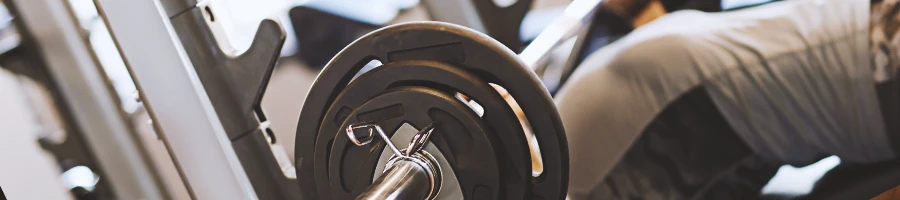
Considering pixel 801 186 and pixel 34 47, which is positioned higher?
pixel 34 47

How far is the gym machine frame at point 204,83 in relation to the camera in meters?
0.84

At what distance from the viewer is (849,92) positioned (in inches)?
27.2

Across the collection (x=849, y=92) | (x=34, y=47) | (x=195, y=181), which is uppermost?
(x=34, y=47)

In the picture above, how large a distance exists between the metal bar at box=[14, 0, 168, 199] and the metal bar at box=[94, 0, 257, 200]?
0.79 ft

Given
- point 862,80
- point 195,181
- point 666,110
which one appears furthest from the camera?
point 195,181

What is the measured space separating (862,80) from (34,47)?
56.1 inches

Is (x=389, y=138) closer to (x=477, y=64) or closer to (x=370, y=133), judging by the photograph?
(x=370, y=133)

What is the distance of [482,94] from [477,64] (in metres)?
0.03

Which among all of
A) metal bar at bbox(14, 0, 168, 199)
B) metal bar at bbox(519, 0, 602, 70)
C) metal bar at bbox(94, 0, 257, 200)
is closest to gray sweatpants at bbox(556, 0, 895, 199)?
metal bar at bbox(519, 0, 602, 70)

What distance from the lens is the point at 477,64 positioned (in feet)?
1.53

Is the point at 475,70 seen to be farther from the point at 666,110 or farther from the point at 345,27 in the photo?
the point at 345,27

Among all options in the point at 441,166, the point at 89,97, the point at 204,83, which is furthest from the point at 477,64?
the point at 89,97

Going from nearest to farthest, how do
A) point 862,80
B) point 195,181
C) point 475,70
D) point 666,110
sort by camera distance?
point 475,70
point 862,80
point 666,110
point 195,181

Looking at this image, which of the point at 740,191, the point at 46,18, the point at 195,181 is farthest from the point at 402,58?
the point at 46,18
